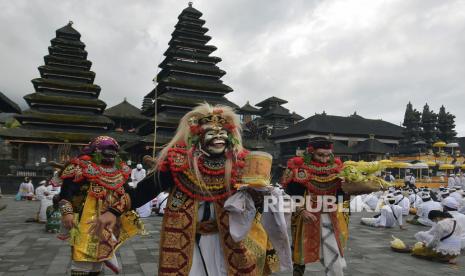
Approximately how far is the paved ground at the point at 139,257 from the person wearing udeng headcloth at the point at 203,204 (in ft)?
12.4

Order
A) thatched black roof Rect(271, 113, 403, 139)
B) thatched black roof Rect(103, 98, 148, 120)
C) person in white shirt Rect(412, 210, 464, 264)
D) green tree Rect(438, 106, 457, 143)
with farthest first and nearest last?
green tree Rect(438, 106, 457, 143), thatched black roof Rect(271, 113, 403, 139), thatched black roof Rect(103, 98, 148, 120), person in white shirt Rect(412, 210, 464, 264)

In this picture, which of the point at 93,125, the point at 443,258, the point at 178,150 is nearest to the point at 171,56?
the point at 93,125

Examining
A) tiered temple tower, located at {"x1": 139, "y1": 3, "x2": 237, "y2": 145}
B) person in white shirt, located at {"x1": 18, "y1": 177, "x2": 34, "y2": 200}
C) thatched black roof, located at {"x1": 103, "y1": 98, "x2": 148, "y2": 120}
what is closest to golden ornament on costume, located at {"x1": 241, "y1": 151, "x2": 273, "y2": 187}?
person in white shirt, located at {"x1": 18, "y1": 177, "x2": 34, "y2": 200}

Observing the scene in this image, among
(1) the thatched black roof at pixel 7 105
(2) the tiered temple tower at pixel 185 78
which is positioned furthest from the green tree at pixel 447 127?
(1) the thatched black roof at pixel 7 105

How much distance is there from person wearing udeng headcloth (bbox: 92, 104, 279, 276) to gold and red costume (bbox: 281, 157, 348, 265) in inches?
74.0

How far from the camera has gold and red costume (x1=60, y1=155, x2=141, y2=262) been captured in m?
4.75

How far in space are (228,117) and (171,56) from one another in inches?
1306

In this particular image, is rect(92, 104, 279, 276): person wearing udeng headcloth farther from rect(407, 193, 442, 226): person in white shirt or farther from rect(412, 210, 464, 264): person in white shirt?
rect(407, 193, 442, 226): person in white shirt

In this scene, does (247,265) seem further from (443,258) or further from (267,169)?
(443,258)

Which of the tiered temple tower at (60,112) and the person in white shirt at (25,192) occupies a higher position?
the tiered temple tower at (60,112)

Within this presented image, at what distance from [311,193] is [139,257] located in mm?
4346

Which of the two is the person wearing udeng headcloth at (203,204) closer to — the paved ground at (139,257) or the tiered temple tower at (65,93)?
the paved ground at (139,257)

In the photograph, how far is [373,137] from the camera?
4656cm

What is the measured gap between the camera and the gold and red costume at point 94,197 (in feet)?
15.6
